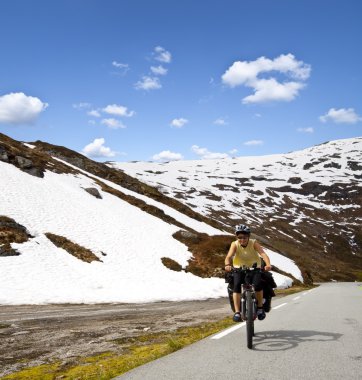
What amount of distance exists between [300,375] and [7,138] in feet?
179

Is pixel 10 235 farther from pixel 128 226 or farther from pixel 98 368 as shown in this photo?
pixel 98 368

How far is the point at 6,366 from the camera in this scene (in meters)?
5.94

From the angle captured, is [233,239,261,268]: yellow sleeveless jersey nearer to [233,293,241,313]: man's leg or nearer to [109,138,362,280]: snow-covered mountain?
[233,293,241,313]: man's leg

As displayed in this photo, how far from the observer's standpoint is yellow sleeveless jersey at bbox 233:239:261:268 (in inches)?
332

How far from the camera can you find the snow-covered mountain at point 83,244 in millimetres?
21016

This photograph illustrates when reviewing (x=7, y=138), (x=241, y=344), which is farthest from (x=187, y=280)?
(x=7, y=138)

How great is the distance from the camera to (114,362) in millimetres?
6090

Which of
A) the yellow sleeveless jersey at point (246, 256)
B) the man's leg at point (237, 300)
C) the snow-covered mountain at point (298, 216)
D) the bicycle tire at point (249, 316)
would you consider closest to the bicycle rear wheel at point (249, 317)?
the bicycle tire at point (249, 316)

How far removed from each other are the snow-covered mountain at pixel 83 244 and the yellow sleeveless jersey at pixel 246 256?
40.1 feet

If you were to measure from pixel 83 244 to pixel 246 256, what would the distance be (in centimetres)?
2235

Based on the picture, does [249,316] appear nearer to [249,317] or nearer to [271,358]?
[249,317]

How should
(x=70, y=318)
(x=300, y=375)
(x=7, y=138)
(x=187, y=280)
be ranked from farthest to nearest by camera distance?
(x=7, y=138), (x=187, y=280), (x=70, y=318), (x=300, y=375)

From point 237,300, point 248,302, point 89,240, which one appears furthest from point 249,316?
point 89,240

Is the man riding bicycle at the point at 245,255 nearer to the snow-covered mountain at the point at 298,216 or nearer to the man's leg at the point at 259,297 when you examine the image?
the man's leg at the point at 259,297
